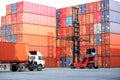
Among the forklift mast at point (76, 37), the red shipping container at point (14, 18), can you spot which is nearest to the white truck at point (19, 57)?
the forklift mast at point (76, 37)

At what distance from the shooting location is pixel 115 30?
61.2m

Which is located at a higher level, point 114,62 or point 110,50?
point 110,50

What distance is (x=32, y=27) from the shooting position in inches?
2457

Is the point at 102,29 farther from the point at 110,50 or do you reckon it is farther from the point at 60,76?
the point at 60,76

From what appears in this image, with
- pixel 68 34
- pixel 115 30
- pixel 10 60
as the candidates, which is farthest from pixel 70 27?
pixel 10 60

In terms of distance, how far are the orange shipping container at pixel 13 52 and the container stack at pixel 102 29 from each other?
24423 millimetres

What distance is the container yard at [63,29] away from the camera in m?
60.2

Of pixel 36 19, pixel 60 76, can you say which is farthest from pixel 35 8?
pixel 60 76

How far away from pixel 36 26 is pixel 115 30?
15927 mm

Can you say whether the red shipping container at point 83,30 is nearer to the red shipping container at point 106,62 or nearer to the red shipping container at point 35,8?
the red shipping container at point 106,62

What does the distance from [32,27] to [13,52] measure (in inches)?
964

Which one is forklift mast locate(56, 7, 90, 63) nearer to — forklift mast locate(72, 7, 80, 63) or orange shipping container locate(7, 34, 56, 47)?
forklift mast locate(72, 7, 80, 63)

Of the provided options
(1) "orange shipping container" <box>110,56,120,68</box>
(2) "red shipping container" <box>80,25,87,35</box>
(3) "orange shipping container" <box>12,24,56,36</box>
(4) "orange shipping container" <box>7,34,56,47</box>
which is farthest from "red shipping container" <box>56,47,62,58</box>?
(1) "orange shipping container" <box>110,56,120,68</box>

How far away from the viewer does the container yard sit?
6022cm
